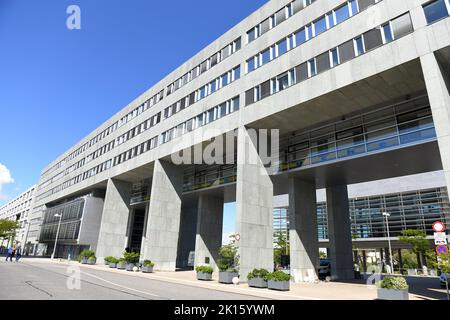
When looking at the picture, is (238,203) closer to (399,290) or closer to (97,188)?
(399,290)

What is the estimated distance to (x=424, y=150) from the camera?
20.7 m

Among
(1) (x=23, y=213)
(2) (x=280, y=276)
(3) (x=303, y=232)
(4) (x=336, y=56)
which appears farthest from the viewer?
(1) (x=23, y=213)

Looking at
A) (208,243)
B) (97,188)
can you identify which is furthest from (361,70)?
(97,188)

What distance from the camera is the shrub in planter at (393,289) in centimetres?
1349

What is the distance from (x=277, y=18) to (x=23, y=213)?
127350 mm

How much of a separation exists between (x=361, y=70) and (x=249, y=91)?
10.5 metres

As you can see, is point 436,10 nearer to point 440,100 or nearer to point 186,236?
point 440,100

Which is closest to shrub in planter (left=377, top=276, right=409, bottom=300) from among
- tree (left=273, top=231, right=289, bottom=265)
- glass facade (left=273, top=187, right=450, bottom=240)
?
glass facade (left=273, top=187, right=450, bottom=240)

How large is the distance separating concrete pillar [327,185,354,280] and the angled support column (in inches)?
596

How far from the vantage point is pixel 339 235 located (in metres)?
28.9

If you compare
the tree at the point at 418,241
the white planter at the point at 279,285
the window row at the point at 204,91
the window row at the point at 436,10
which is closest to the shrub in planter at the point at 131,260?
the window row at the point at 204,91

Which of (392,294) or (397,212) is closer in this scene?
(392,294)

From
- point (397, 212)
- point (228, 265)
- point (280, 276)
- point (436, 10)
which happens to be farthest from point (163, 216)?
point (397, 212)

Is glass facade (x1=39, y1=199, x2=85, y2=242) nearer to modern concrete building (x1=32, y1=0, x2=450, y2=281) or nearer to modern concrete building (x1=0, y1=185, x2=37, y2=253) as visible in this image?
modern concrete building (x1=0, y1=185, x2=37, y2=253)
